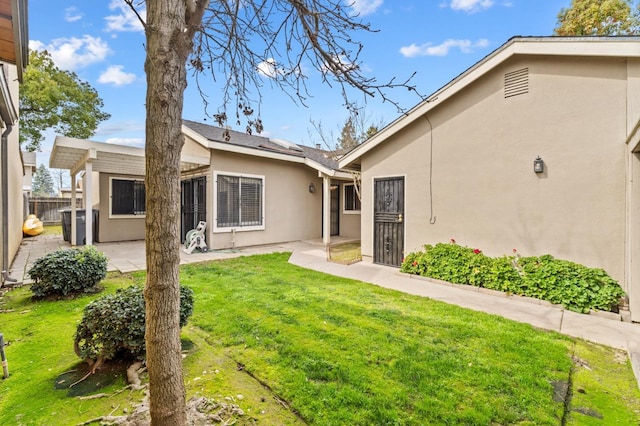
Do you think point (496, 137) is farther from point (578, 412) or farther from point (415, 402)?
point (415, 402)

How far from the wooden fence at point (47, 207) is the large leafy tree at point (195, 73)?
21412mm

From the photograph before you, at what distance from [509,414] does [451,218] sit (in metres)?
4.54

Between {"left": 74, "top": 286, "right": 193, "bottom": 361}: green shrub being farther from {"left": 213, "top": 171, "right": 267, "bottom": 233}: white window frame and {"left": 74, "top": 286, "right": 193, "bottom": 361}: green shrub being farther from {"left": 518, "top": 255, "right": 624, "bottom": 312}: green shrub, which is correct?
{"left": 213, "top": 171, "right": 267, "bottom": 233}: white window frame

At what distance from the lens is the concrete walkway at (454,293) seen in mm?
3738

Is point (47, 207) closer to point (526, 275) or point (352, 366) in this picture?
point (352, 366)

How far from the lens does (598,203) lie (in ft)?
15.4

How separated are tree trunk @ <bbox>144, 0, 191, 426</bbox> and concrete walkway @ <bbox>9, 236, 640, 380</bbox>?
4013mm

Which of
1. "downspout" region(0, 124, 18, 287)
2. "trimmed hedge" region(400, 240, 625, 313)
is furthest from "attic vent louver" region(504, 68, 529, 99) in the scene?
"downspout" region(0, 124, 18, 287)

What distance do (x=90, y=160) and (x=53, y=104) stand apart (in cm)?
1621

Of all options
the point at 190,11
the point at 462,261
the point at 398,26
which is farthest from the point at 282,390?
the point at 462,261

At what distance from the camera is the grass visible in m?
2.24

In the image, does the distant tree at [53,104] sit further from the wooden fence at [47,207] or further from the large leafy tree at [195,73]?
the large leafy tree at [195,73]

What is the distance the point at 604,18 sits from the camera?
45.3 ft

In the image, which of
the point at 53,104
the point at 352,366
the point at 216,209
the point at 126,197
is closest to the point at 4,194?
the point at 216,209
